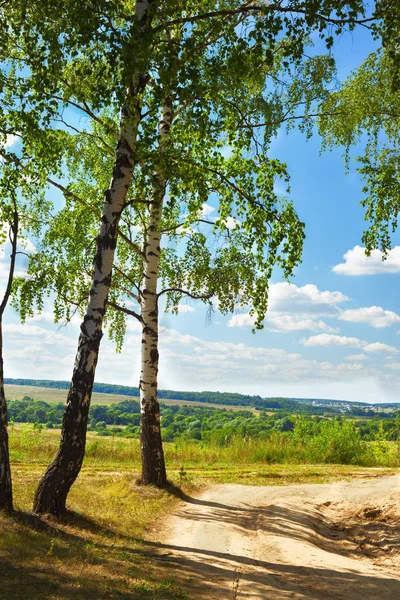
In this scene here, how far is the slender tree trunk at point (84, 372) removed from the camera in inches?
408

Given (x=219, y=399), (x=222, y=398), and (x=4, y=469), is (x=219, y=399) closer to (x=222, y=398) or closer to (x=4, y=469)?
(x=222, y=398)

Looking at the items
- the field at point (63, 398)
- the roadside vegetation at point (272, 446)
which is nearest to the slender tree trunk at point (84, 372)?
the roadside vegetation at point (272, 446)

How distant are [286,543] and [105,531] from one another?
10.4 feet

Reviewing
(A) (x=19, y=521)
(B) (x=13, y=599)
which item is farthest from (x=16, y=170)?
(B) (x=13, y=599)

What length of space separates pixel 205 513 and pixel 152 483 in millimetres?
1926

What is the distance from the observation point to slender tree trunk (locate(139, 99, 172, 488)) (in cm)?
1449

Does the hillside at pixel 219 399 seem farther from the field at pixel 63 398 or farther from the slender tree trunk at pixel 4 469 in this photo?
the slender tree trunk at pixel 4 469

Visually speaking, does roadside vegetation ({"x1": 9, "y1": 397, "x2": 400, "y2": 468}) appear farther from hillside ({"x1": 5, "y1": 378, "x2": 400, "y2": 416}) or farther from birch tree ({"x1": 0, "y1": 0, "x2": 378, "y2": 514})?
hillside ({"x1": 5, "y1": 378, "x2": 400, "y2": 416})

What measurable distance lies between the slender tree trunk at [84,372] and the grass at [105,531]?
0.50m

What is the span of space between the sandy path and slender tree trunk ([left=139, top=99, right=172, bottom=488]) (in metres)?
1.21

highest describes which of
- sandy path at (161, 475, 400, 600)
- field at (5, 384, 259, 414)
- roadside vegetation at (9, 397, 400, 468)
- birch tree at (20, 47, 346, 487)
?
birch tree at (20, 47, 346, 487)

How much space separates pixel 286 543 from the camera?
10.6 metres

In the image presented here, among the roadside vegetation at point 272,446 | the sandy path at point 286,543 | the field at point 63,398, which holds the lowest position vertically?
the sandy path at point 286,543

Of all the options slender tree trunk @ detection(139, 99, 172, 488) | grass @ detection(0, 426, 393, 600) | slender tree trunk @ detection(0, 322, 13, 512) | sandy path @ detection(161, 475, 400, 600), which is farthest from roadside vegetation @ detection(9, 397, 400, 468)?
slender tree trunk @ detection(0, 322, 13, 512)
